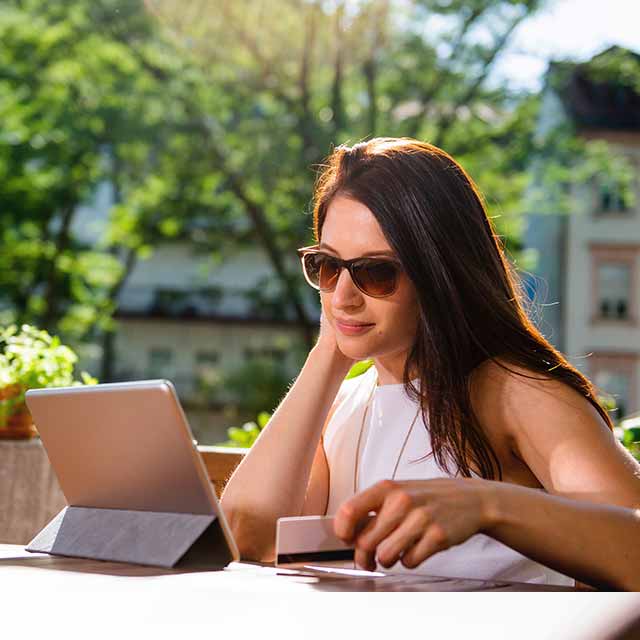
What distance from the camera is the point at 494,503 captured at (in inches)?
58.6

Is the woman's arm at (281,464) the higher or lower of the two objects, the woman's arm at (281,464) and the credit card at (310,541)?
the lower

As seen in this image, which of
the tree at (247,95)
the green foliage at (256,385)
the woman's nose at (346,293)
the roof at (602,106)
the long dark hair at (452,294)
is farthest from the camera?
the roof at (602,106)

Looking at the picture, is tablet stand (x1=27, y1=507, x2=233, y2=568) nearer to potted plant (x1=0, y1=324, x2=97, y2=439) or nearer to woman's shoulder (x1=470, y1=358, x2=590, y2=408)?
woman's shoulder (x1=470, y1=358, x2=590, y2=408)

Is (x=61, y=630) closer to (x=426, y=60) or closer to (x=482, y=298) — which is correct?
(x=482, y=298)

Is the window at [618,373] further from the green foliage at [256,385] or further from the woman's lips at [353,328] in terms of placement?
the woman's lips at [353,328]

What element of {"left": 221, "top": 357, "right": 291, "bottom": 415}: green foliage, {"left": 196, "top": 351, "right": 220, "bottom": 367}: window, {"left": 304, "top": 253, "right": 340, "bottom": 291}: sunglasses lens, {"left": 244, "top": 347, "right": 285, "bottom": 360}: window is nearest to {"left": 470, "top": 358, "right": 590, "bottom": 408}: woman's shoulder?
{"left": 304, "top": 253, "right": 340, "bottom": 291}: sunglasses lens

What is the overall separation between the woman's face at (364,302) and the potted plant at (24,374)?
2041 millimetres

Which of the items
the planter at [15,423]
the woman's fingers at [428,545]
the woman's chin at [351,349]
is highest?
the woman's chin at [351,349]

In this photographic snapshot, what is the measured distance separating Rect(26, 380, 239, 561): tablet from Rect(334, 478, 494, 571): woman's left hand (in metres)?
0.24

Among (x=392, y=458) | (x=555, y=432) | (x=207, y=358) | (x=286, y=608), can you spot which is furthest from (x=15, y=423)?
(x=207, y=358)

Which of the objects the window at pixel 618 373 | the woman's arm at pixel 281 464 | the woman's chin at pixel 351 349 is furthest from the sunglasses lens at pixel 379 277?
the window at pixel 618 373

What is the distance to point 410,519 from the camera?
1.39 meters

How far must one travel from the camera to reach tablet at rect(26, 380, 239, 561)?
61.4 inches

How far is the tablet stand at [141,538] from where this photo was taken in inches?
63.8
